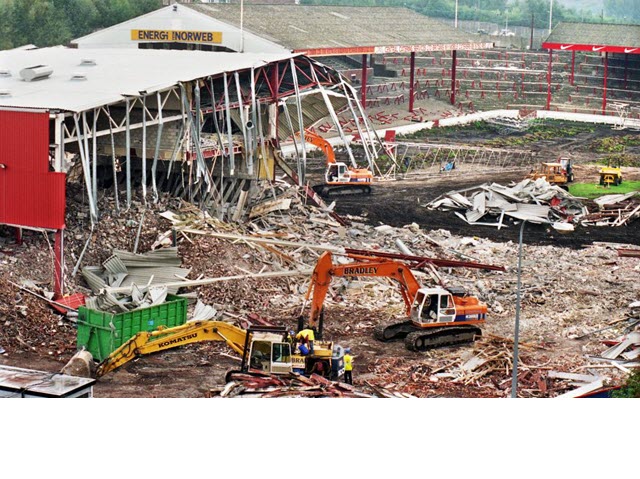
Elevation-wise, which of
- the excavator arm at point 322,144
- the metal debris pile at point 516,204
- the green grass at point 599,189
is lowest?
the metal debris pile at point 516,204

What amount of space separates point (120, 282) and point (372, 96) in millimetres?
22842

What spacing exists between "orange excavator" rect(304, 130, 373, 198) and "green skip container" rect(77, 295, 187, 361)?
14.7m

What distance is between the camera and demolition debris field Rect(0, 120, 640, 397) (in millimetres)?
38531

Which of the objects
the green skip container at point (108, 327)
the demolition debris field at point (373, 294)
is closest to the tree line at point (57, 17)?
the demolition debris field at point (373, 294)

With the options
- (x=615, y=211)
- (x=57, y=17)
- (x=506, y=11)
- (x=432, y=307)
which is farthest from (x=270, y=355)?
(x=506, y=11)

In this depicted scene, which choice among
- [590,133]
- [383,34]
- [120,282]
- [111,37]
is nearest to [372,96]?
[383,34]

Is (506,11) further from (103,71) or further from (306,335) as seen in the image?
(306,335)

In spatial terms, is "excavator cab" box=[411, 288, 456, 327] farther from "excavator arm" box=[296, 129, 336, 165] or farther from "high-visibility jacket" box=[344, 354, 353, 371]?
"excavator arm" box=[296, 129, 336, 165]

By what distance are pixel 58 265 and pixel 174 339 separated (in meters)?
4.94

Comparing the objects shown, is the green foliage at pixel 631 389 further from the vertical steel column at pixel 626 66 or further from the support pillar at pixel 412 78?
the support pillar at pixel 412 78

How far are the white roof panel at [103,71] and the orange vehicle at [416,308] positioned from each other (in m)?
7.95

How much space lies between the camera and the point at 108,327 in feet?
126

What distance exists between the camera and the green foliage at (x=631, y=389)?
37188 mm

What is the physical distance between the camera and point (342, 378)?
38.1 m
